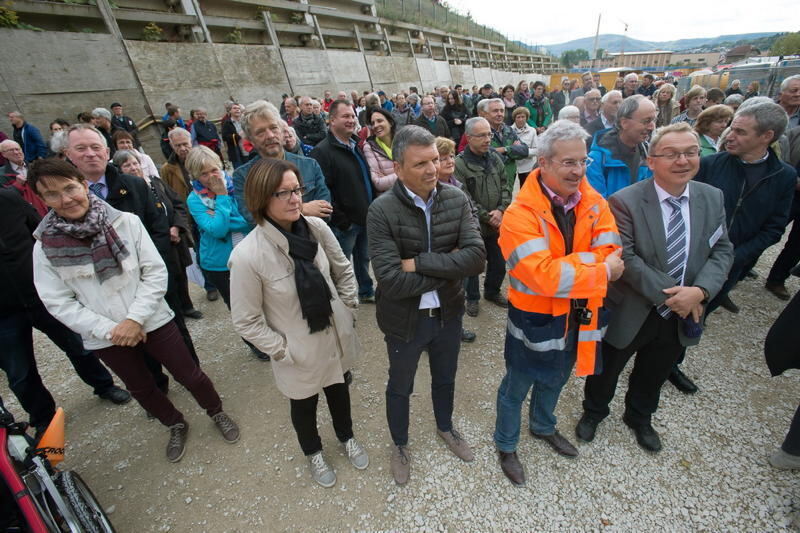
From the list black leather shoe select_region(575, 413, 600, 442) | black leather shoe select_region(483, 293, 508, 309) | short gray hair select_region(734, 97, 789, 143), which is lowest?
black leather shoe select_region(575, 413, 600, 442)

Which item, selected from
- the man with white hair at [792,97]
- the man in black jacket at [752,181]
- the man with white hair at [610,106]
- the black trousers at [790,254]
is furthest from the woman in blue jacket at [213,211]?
the man with white hair at [792,97]

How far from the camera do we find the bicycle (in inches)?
67.9

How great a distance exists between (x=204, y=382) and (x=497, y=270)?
10.8 ft

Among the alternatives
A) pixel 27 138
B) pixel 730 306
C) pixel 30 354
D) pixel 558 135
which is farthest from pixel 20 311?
pixel 27 138

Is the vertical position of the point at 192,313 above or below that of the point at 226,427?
above

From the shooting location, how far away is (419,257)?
78.1 inches

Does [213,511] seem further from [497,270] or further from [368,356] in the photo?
[497,270]

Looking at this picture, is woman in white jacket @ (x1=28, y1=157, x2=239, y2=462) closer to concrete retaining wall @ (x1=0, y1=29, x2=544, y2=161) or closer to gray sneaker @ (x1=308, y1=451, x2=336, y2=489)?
gray sneaker @ (x1=308, y1=451, x2=336, y2=489)

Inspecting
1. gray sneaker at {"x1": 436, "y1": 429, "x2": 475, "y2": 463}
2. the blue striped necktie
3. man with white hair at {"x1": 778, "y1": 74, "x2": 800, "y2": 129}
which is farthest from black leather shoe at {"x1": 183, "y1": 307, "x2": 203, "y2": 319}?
man with white hair at {"x1": 778, "y1": 74, "x2": 800, "y2": 129}

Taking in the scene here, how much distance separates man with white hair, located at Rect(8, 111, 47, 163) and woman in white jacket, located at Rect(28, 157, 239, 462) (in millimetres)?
8476

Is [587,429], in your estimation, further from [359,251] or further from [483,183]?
[359,251]

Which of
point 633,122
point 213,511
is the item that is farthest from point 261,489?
point 633,122

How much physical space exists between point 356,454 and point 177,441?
1.49 metres

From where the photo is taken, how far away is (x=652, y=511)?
221 centimetres
